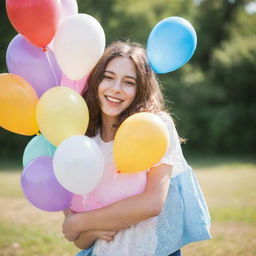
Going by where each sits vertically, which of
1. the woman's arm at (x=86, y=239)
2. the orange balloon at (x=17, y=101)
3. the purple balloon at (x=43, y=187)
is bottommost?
the woman's arm at (x=86, y=239)

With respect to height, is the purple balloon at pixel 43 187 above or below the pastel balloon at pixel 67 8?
below

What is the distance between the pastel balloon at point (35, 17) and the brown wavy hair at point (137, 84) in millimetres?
341

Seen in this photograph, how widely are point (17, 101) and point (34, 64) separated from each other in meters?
0.25

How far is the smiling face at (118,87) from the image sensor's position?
1824 mm

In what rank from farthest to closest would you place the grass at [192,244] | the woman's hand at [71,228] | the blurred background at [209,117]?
the blurred background at [209,117] → the grass at [192,244] → the woman's hand at [71,228]

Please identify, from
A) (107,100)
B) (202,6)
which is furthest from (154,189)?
(202,6)

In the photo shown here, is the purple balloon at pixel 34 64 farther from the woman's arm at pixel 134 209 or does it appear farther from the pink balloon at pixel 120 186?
the woman's arm at pixel 134 209

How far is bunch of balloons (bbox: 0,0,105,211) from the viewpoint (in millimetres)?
1598

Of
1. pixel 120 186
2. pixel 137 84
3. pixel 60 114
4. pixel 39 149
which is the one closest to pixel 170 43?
pixel 137 84

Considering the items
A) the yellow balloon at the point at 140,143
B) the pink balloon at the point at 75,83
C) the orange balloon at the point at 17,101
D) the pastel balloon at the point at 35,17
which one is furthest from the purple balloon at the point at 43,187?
the pastel balloon at the point at 35,17

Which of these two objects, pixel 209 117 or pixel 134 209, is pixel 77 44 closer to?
pixel 134 209

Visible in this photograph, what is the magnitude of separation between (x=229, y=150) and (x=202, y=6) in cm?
1212

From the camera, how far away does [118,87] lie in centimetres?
181

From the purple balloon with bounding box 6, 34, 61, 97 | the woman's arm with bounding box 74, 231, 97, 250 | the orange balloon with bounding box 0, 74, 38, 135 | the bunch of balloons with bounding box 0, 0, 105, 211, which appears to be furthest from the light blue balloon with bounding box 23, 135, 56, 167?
the woman's arm with bounding box 74, 231, 97, 250
